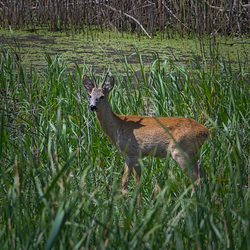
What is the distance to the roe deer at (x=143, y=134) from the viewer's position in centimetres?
356

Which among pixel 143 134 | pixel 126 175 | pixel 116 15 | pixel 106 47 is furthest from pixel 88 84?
pixel 116 15

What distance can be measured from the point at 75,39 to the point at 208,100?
551cm

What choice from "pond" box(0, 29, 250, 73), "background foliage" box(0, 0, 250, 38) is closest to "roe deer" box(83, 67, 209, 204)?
"pond" box(0, 29, 250, 73)

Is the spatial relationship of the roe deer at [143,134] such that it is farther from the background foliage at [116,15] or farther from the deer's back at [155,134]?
the background foliage at [116,15]

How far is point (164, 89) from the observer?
178 inches

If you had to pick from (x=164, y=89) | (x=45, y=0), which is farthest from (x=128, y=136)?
(x=45, y=0)

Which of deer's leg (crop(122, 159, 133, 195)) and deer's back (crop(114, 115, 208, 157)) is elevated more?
deer's back (crop(114, 115, 208, 157))

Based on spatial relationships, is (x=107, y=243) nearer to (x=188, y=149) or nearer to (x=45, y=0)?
(x=188, y=149)

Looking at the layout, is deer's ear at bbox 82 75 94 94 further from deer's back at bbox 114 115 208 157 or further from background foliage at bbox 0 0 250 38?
background foliage at bbox 0 0 250 38

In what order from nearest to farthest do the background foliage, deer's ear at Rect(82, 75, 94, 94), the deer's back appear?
the deer's back
deer's ear at Rect(82, 75, 94, 94)
the background foliage

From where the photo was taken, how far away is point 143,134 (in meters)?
3.75

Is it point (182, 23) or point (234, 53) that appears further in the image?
point (182, 23)

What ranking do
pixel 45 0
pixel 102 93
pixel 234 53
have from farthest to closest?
pixel 45 0
pixel 234 53
pixel 102 93

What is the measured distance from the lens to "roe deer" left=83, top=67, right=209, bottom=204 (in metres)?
3.56
